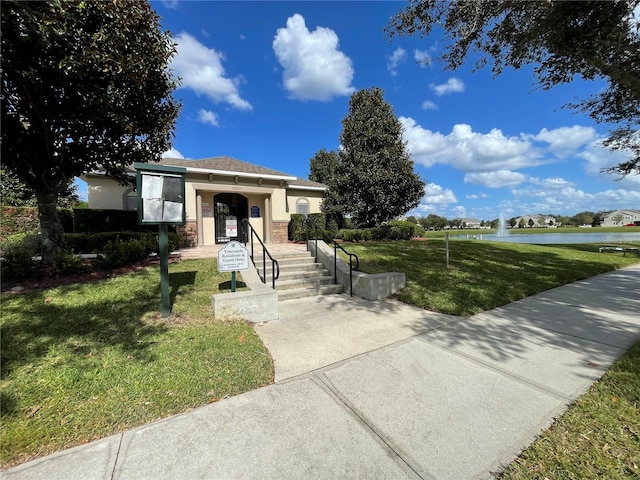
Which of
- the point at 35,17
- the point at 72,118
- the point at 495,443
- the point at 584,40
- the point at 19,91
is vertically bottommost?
the point at 495,443

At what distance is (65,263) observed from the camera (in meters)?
5.90

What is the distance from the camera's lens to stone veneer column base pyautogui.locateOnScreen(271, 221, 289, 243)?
13234 mm

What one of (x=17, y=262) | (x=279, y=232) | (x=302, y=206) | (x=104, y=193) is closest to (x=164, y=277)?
(x=17, y=262)

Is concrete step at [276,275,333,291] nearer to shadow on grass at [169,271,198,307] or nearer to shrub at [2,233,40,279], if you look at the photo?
shadow on grass at [169,271,198,307]

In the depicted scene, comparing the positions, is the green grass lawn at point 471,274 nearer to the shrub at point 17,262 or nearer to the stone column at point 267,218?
the stone column at point 267,218

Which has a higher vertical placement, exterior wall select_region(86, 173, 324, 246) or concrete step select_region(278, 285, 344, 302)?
exterior wall select_region(86, 173, 324, 246)

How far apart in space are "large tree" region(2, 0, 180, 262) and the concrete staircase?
4.51 m

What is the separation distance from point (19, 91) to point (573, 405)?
9.70 metres

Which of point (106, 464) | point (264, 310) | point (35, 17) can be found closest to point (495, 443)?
point (106, 464)

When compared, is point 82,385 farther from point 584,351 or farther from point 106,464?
point 584,351

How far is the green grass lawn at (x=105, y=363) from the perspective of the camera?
7.38 ft

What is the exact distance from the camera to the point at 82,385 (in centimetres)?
265

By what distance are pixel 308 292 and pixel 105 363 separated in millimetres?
3711

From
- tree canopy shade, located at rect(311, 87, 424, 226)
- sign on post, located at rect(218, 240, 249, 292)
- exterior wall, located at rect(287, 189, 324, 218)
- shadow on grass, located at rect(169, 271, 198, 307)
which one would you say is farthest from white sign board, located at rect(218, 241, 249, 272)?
tree canopy shade, located at rect(311, 87, 424, 226)
